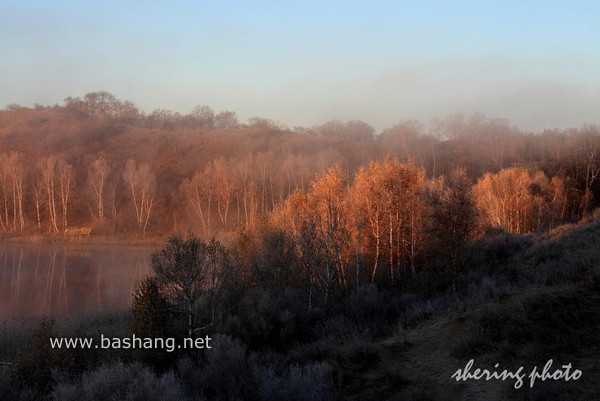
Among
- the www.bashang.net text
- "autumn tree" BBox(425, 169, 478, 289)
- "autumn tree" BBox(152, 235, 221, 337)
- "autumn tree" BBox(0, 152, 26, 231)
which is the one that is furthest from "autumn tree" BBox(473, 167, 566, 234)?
"autumn tree" BBox(0, 152, 26, 231)

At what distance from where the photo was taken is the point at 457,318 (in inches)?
505

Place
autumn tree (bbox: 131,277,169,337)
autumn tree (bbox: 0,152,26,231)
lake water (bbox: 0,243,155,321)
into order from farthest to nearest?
autumn tree (bbox: 0,152,26,231), lake water (bbox: 0,243,155,321), autumn tree (bbox: 131,277,169,337)

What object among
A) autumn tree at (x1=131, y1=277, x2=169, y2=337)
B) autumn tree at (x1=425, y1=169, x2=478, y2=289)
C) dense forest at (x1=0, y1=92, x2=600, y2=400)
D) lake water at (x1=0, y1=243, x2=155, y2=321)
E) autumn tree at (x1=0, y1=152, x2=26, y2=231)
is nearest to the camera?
dense forest at (x1=0, y1=92, x2=600, y2=400)

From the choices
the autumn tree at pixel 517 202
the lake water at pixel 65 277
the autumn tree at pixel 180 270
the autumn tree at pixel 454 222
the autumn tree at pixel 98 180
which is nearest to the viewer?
the autumn tree at pixel 180 270

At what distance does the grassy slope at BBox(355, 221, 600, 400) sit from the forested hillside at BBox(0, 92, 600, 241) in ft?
62.9

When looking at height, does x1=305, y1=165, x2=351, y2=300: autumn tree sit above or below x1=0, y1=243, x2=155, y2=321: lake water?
above

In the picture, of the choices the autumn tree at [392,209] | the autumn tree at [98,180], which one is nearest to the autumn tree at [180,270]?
the autumn tree at [392,209]

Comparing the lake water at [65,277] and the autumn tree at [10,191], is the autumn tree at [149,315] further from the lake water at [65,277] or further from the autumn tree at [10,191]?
the autumn tree at [10,191]

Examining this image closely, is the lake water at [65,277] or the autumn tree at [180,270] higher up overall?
the autumn tree at [180,270]

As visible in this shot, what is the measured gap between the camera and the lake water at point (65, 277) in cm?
2806

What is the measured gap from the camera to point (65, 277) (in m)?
Answer: 36.8

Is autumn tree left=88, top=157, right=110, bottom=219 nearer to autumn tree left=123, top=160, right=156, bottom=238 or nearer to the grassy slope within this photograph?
autumn tree left=123, top=160, right=156, bottom=238

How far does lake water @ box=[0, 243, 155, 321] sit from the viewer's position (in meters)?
28.1

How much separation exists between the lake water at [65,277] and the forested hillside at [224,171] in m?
8.97
